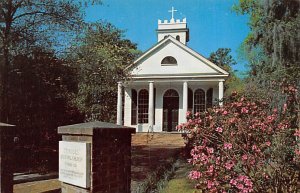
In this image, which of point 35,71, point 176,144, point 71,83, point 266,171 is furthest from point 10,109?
point 176,144

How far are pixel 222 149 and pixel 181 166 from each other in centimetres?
481

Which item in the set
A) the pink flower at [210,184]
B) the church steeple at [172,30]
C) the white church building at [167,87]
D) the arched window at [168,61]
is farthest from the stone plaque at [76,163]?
the church steeple at [172,30]

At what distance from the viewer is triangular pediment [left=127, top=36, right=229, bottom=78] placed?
20.6m

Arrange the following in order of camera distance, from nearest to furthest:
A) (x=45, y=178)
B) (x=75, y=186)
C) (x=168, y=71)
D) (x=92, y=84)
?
(x=75, y=186) → (x=45, y=178) → (x=92, y=84) → (x=168, y=71)

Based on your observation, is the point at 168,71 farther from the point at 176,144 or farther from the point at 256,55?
the point at 256,55

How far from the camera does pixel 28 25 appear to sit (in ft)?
26.8

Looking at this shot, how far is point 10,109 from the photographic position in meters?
8.13

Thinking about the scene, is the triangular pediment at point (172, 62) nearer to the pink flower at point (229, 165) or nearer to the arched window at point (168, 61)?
the arched window at point (168, 61)

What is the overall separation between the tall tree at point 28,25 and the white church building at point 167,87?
11655 millimetres

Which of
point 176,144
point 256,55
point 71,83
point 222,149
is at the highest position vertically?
point 256,55

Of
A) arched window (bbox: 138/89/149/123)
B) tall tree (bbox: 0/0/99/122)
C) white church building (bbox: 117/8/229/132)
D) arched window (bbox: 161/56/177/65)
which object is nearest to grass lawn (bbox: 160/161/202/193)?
tall tree (bbox: 0/0/99/122)

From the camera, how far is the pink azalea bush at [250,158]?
4309 millimetres

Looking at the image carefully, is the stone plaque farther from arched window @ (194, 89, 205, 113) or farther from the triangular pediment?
arched window @ (194, 89, 205, 113)

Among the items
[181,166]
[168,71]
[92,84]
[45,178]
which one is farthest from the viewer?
[168,71]
